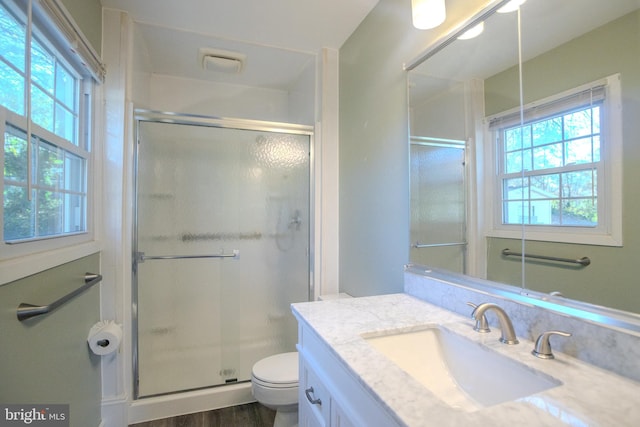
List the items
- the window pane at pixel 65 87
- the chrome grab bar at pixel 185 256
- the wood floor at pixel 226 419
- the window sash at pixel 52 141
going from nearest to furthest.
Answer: the window sash at pixel 52 141 < the window pane at pixel 65 87 < the wood floor at pixel 226 419 < the chrome grab bar at pixel 185 256

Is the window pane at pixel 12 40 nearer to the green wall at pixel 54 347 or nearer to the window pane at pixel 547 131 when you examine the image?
the green wall at pixel 54 347

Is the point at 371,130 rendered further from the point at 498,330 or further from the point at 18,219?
the point at 18,219

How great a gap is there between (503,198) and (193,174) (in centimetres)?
195

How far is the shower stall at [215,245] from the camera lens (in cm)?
201

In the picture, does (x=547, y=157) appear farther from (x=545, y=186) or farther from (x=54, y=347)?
(x=54, y=347)

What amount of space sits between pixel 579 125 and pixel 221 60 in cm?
227

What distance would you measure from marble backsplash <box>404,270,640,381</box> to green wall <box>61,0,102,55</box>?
1.99 meters

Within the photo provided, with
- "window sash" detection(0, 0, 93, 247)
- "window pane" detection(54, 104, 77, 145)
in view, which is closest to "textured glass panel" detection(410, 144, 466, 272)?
"window sash" detection(0, 0, 93, 247)

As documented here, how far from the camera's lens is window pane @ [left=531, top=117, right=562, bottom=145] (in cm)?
85

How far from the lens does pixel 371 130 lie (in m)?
1.75

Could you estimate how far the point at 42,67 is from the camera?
1.20m

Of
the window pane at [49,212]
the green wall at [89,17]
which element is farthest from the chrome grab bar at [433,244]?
the green wall at [89,17]

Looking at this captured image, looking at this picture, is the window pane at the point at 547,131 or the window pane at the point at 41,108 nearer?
the window pane at the point at 547,131

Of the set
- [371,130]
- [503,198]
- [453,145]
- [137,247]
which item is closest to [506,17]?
[453,145]
